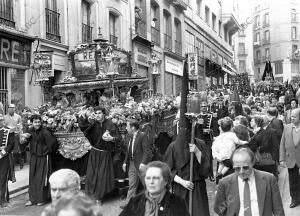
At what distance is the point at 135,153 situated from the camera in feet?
28.1

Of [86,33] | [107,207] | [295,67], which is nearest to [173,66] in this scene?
[86,33]

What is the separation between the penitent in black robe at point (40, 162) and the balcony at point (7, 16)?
6963 millimetres

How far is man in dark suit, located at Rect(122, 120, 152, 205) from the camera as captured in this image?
844 cm

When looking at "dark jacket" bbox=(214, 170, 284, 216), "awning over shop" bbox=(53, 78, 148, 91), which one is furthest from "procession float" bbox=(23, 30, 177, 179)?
"dark jacket" bbox=(214, 170, 284, 216)

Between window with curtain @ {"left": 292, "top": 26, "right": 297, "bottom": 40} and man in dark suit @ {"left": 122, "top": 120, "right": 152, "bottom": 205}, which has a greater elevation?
window with curtain @ {"left": 292, "top": 26, "right": 297, "bottom": 40}

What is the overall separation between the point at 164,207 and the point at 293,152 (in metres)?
4.68

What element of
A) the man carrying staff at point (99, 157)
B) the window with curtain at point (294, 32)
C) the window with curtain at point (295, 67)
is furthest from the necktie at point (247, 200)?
the window with curtain at point (294, 32)

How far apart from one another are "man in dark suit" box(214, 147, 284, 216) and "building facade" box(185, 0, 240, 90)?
30.2 m

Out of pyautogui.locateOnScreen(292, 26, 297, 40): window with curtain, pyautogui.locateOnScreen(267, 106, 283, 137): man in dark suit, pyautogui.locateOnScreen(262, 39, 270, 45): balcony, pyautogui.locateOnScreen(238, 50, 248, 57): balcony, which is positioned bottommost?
pyautogui.locateOnScreen(267, 106, 283, 137): man in dark suit

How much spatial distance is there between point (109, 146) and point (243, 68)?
207ft

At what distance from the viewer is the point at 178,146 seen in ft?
20.4

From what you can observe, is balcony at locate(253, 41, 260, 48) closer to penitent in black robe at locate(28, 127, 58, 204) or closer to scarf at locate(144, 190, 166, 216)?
penitent in black robe at locate(28, 127, 58, 204)

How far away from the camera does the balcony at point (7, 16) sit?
1536 cm

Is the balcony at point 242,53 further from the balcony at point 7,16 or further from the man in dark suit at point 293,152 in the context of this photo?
the man in dark suit at point 293,152
